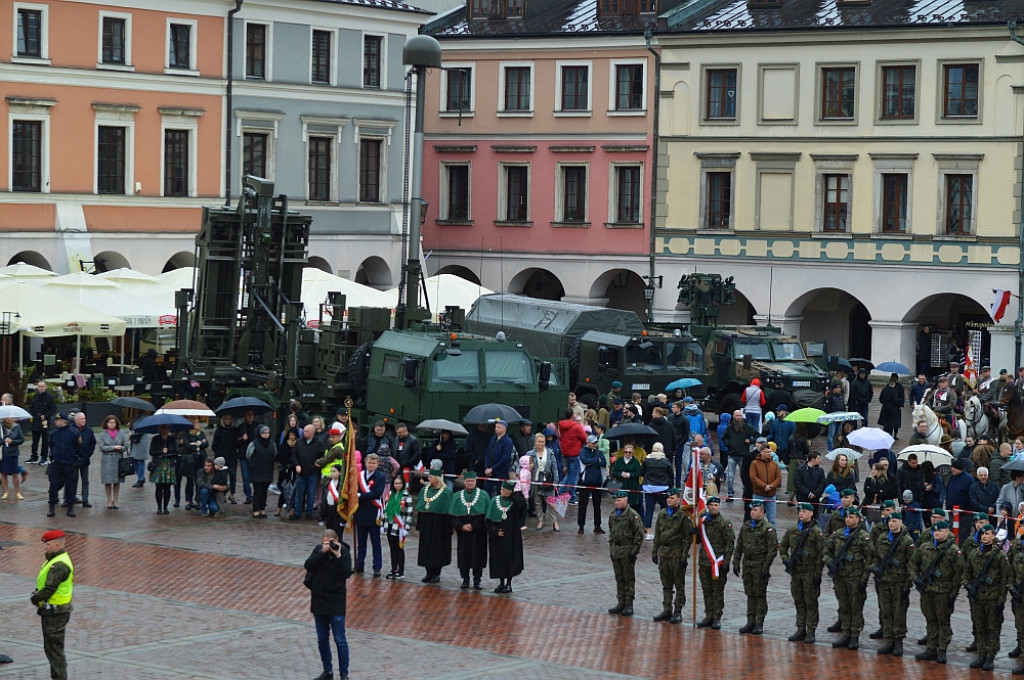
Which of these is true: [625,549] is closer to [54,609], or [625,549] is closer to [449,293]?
[54,609]

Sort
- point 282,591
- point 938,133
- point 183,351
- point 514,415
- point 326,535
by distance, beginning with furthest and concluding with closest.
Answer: point 938,133 < point 183,351 < point 514,415 < point 282,591 < point 326,535

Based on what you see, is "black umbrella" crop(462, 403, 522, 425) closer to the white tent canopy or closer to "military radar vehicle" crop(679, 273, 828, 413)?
"military radar vehicle" crop(679, 273, 828, 413)

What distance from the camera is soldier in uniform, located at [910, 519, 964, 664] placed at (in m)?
18.4

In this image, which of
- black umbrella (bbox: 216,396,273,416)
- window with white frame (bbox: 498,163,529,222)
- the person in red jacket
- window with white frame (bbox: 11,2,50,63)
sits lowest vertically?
the person in red jacket

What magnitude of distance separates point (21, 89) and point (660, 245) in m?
18.1

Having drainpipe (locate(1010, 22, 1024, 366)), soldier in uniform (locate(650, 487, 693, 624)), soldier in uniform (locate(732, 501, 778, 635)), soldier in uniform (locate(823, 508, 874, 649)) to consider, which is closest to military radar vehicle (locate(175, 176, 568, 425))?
soldier in uniform (locate(650, 487, 693, 624))

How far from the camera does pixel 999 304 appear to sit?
45844 millimetres

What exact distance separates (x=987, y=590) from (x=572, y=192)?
36085mm

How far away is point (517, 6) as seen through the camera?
54438 millimetres

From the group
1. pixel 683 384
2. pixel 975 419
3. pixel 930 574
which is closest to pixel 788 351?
pixel 683 384

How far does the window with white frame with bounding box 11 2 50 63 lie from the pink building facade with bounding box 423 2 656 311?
12.1 meters

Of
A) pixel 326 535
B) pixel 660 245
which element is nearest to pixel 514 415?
pixel 326 535

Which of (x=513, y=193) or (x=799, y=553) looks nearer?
(x=799, y=553)

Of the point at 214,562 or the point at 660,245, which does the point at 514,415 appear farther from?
the point at 660,245
